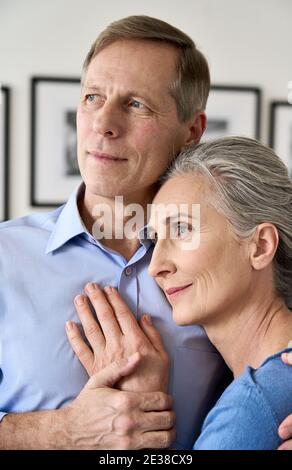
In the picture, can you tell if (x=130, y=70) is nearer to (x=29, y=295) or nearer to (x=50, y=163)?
(x=29, y=295)

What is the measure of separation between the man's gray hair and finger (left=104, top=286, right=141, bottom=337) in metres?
0.46

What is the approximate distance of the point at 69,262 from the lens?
1.37 metres

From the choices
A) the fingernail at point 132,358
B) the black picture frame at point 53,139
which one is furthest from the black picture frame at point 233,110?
the fingernail at point 132,358

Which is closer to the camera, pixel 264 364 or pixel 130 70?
pixel 264 364

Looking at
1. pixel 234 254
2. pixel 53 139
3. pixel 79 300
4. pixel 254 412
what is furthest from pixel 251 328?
pixel 53 139

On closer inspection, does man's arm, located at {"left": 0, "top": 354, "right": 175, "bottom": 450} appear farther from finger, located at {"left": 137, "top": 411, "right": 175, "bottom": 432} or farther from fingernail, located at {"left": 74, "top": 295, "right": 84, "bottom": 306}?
fingernail, located at {"left": 74, "top": 295, "right": 84, "bottom": 306}

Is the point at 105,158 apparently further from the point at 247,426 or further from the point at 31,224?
the point at 247,426

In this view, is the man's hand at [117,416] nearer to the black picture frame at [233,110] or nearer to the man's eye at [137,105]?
the man's eye at [137,105]

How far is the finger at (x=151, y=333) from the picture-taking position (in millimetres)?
1294

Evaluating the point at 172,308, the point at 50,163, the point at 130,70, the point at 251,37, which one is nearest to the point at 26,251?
the point at 172,308

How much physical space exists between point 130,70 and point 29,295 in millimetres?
547

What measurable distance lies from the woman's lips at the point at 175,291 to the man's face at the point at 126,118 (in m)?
0.26
